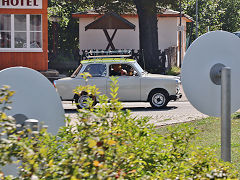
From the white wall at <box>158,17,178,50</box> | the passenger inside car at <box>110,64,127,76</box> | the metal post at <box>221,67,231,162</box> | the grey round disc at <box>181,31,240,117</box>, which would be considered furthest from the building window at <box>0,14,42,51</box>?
the metal post at <box>221,67,231,162</box>

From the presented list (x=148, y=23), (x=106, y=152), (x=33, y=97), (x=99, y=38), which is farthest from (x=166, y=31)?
(x=106, y=152)

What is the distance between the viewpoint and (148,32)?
3356 centimetres

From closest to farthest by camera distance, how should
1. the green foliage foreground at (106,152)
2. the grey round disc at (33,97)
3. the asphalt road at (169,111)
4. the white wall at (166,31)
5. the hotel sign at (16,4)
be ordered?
the green foliage foreground at (106,152)
the grey round disc at (33,97)
the asphalt road at (169,111)
the hotel sign at (16,4)
the white wall at (166,31)

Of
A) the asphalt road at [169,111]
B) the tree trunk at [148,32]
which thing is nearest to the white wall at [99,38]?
the tree trunk at [148,32]

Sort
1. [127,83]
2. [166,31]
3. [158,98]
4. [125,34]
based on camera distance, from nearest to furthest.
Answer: [127,83]
[158,98]
[125,34]
[166,31]

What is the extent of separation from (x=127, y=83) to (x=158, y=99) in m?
1.03

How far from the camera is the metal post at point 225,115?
4.70 meters

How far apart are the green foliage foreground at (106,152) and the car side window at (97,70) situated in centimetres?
1248

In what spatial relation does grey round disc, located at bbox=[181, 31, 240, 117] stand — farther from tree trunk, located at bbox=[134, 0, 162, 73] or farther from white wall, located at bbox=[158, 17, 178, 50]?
white wall, located at bbox=[158, 17, 178, 50]

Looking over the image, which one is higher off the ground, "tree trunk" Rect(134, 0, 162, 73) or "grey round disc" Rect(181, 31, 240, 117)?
"tree trunk" Rect(134, 0, 162, 73)

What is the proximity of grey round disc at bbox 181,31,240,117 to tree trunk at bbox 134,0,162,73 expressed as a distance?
27.0 meters

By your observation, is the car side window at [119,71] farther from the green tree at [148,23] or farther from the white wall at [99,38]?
the white wall at [99,38]

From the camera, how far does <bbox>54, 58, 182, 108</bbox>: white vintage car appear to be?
687 inches

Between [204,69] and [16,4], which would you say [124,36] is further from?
[204,69]
